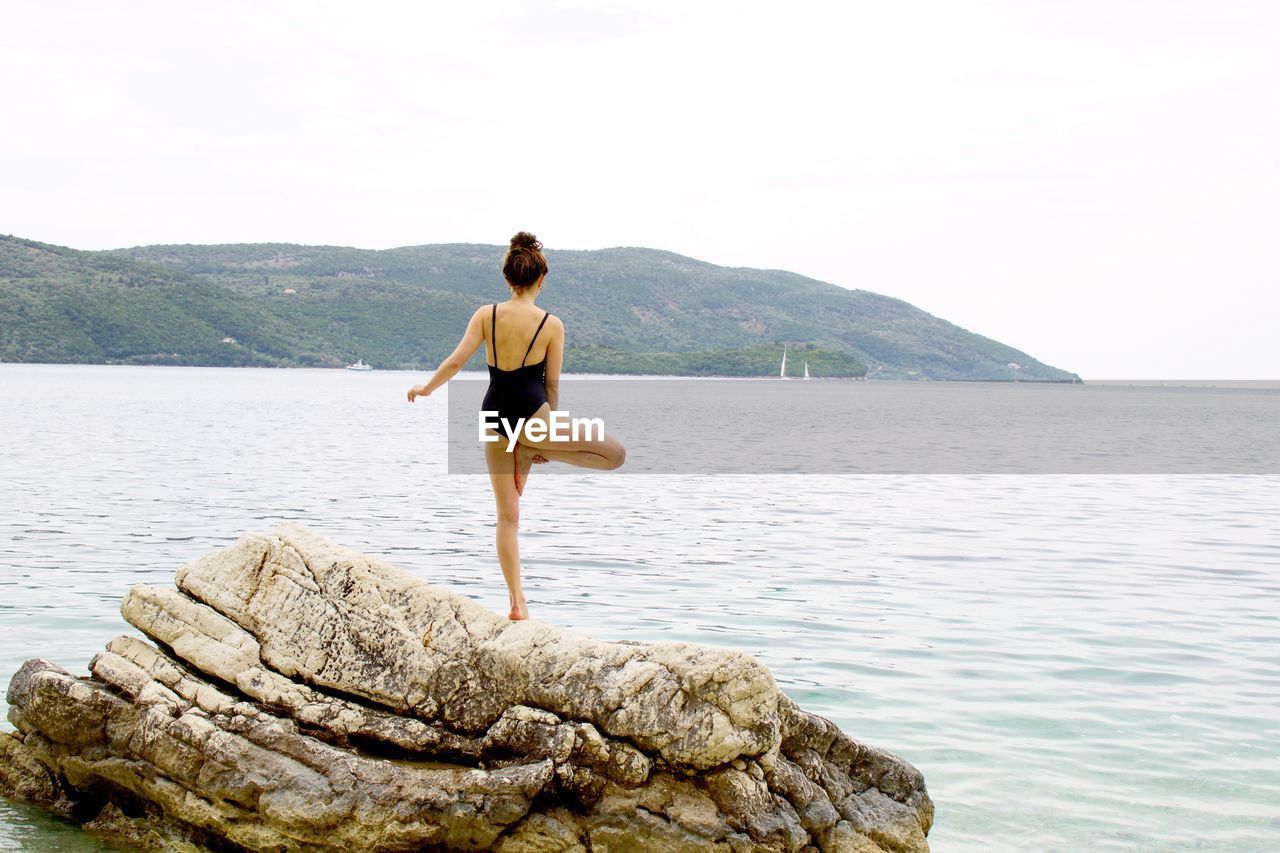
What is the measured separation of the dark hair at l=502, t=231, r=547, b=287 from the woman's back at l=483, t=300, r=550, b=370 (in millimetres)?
165

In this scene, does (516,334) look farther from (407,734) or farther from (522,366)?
(407,734)

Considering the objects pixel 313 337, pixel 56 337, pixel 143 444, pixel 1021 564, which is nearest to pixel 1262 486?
pixel 1021 564

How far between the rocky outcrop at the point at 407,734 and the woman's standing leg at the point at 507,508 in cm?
53

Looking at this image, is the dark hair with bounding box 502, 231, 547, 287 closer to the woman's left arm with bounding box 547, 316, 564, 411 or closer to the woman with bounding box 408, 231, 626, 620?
the woman with bounding box 408, 231, 626, 620

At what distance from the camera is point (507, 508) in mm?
8609

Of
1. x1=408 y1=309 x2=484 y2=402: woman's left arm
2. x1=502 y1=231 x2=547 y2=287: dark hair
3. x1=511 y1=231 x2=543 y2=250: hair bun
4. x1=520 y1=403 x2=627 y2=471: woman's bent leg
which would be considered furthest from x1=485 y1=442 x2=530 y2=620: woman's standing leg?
x1=511 y1=231 x2=543 y2=250: hair bun

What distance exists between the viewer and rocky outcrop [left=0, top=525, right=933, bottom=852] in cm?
711

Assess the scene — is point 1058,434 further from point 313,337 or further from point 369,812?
point 313,337

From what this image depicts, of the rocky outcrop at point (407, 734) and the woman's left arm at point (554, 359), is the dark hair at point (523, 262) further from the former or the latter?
the rocky outcrop at point (407, 734)

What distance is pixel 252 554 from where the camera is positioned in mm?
Answer: 8367

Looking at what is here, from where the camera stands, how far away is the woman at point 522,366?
8242mm

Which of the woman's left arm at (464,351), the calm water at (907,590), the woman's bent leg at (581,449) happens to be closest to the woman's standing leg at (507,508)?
the woman's bent leg at (581,449)

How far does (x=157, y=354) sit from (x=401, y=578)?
183 m

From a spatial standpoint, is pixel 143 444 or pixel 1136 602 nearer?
pixel 1136 602
